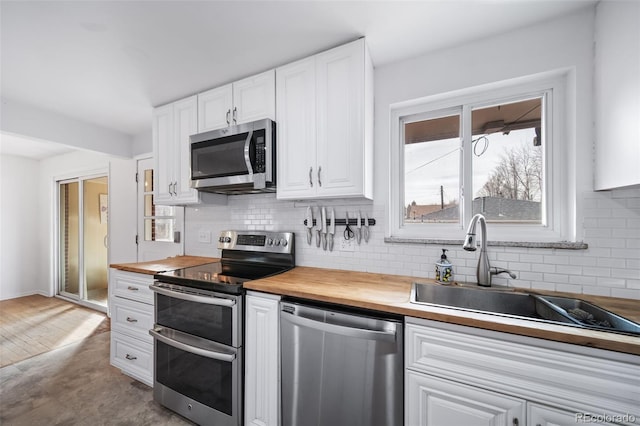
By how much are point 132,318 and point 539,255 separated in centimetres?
292

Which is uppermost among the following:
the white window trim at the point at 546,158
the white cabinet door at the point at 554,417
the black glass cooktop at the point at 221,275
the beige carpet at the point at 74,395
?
the white window trim at the point at 546,158

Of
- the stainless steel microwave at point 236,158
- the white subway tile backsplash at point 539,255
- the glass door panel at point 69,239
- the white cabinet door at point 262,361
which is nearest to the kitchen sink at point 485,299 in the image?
the white subway tile backsplash at point 539,255

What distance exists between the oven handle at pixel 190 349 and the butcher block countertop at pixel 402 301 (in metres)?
0.43

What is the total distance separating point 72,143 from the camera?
9.06 feet

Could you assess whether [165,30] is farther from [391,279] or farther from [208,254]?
[391,279]

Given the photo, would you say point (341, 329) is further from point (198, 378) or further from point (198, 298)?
point (198, 378)

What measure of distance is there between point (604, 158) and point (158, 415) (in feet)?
10.1

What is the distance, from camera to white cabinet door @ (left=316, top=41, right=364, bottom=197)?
1.57 m

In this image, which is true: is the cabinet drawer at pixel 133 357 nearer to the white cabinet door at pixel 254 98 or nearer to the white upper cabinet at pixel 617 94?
the white cabinet door at pixel 254 98

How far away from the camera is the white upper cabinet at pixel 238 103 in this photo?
1866 millimetres

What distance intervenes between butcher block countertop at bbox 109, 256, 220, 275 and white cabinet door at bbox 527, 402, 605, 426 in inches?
87.5

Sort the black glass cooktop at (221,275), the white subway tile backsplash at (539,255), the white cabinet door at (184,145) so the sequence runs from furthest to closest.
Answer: the white cabinet door at (184,145) → the black glass cooktop at (221,275) → the white subway tile backsplash at (539,255)

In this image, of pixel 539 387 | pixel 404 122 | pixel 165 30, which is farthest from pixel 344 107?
pixel 539 387

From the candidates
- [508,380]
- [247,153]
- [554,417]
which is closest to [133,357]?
[247,153]
